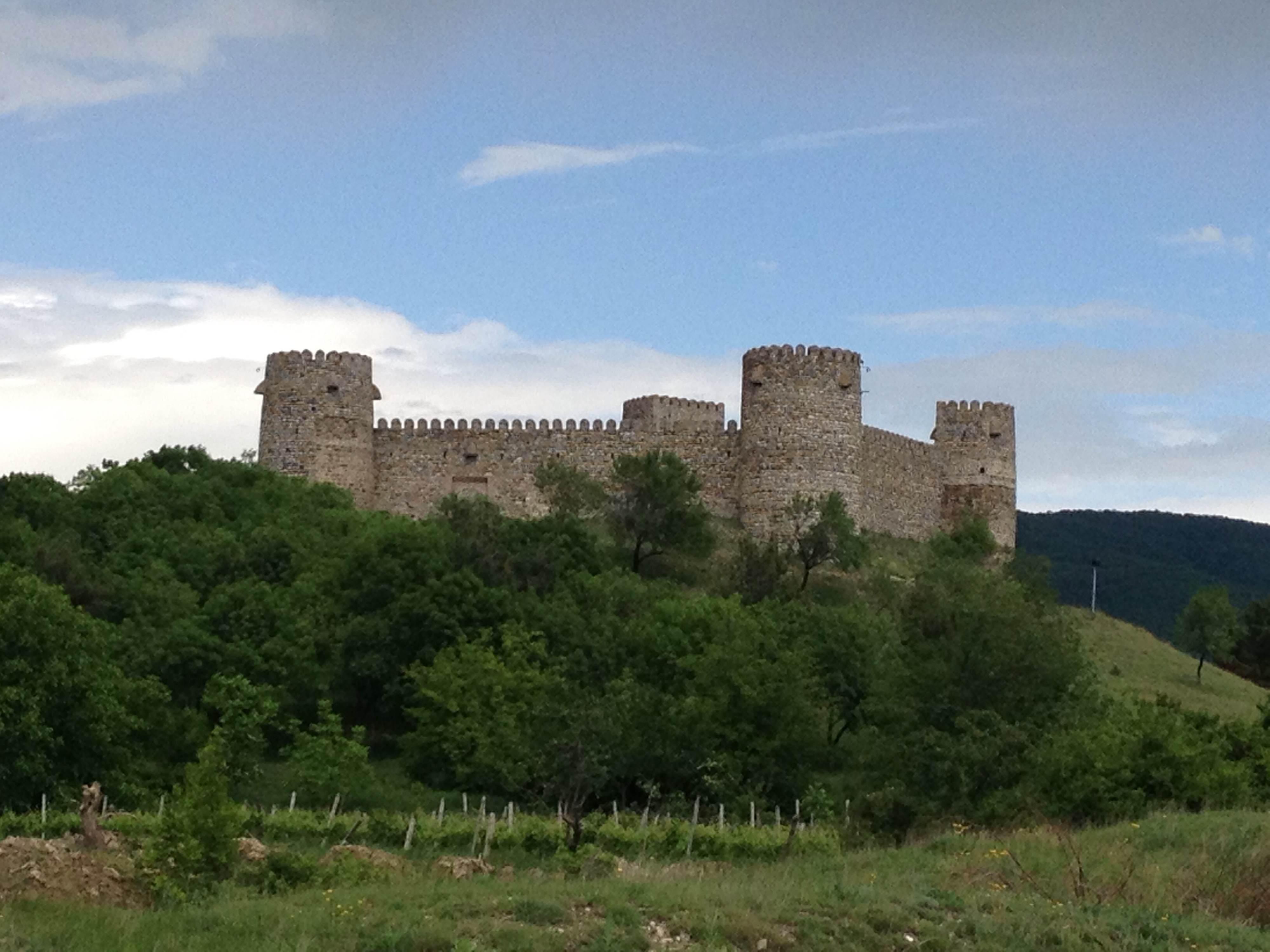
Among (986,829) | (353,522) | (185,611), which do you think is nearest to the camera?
(986,829)

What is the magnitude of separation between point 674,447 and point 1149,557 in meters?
49.8

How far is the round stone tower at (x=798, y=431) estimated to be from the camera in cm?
4841

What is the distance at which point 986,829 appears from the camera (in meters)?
27.7

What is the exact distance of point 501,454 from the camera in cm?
5097

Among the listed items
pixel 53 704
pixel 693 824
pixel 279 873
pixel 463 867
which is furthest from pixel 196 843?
pixel 53 704

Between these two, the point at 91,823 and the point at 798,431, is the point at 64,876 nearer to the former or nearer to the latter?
the point at 91,823

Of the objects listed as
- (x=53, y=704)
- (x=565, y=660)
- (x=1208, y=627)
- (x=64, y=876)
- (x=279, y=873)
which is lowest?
(x=64, y=876)

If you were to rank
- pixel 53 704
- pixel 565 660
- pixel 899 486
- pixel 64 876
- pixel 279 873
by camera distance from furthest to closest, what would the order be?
pixel 899 486, pixel 565 660, pixel 53 704, pixel 279 873, pixel 64 876

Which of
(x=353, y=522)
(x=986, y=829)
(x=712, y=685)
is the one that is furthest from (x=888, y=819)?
(x=353, y=522)

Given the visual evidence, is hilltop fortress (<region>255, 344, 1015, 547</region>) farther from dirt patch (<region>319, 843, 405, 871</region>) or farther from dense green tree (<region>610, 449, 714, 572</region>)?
dirt patch (<region>319, 843, 405, 871</region>)

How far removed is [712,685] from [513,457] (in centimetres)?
1529

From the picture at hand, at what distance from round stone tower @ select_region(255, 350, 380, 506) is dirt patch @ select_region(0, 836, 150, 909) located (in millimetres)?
26616

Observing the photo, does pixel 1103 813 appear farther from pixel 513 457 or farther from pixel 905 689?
pixel 513 457

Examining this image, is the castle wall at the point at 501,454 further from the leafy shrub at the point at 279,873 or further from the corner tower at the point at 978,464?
the leafy shrub at the point at 279,873
